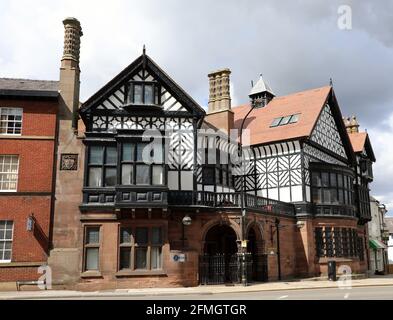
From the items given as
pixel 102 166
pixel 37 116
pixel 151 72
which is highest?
pixel 151 72

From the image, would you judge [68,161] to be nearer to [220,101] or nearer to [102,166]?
[102,166]

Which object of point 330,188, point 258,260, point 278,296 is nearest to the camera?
point 278,296

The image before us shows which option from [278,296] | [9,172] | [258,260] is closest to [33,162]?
[9,172]

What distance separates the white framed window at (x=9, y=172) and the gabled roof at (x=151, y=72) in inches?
168

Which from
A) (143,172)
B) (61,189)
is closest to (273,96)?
(143,172)

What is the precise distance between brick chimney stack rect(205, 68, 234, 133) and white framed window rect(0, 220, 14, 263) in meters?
14.6

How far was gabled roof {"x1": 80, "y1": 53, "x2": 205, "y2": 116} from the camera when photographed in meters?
21.9

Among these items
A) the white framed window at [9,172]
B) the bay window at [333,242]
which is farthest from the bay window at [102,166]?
the bay window at [333,242]

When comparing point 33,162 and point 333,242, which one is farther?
point 333,242

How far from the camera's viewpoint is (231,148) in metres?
28.5

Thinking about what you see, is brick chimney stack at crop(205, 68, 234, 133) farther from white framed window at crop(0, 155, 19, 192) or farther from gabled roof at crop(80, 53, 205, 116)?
white framed window at crop(0, 155, 19, 192)

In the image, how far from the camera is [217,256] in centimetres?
2155

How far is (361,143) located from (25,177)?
31.6 meters
